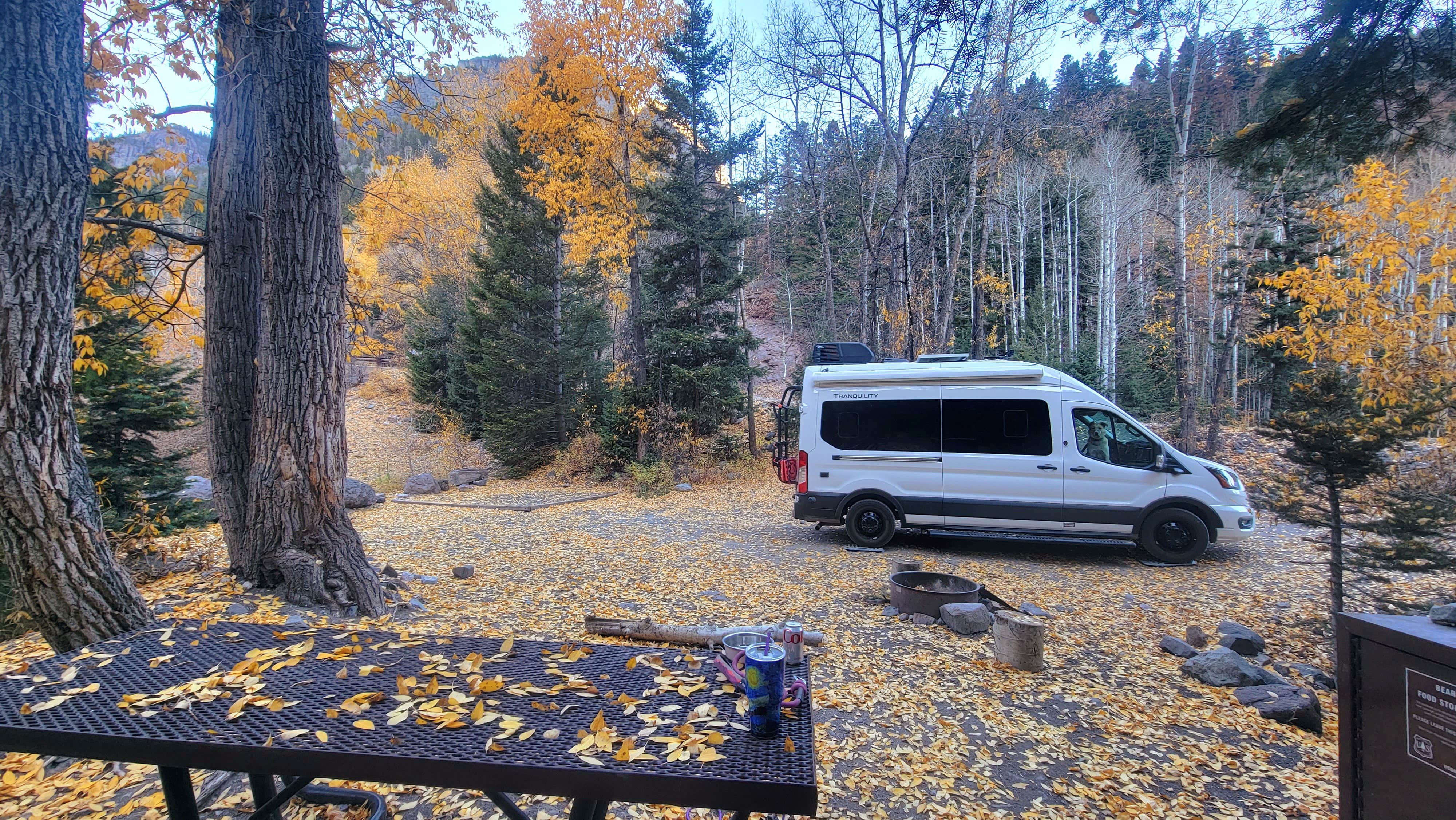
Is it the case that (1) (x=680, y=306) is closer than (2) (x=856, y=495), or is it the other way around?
(2) (x=856, y=495)

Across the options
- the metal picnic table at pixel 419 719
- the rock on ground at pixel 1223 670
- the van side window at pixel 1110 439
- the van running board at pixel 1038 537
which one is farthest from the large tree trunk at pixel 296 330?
the van side window at pixel 1110 439

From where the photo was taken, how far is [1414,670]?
78.5 inches

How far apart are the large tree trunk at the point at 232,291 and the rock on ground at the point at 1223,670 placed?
24.2 ft

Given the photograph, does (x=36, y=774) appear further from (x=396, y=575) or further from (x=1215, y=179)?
(x=1215, y=179)

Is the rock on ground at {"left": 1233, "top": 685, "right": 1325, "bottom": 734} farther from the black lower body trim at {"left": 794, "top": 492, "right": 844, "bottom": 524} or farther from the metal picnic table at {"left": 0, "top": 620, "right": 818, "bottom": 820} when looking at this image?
the black lower body trim at {"left": 794, "top": 492, "right": 844, "bottom": 524}

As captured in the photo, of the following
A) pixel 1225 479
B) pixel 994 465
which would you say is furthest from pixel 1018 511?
pixel 1225 479

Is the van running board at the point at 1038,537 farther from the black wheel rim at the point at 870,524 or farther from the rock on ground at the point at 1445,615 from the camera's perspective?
the rock on ground at the point at 1445,615

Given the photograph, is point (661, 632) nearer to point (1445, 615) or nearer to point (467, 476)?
point (1445, 615)

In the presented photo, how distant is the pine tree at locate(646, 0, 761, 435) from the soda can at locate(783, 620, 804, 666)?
12.2m

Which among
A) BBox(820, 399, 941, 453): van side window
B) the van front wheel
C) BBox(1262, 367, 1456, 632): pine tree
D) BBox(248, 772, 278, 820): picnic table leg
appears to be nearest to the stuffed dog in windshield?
BBox(820, 399, 941, 453): van side window

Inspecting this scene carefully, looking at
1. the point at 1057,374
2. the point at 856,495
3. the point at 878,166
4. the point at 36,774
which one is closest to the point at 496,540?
the point at 856,495

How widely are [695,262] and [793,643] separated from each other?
13.7m

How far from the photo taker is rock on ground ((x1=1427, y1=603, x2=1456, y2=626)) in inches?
83.9

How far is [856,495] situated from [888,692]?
434cm
